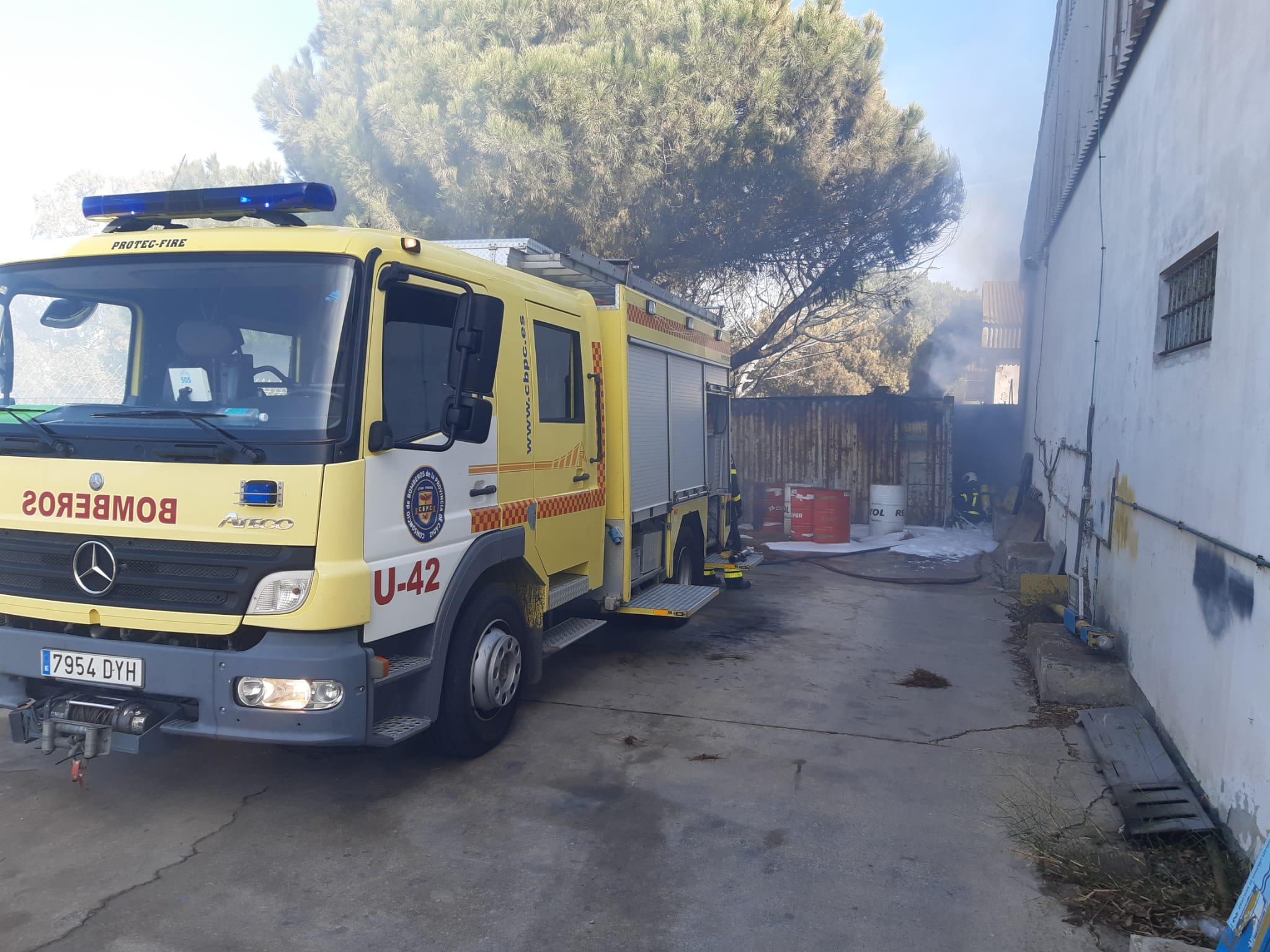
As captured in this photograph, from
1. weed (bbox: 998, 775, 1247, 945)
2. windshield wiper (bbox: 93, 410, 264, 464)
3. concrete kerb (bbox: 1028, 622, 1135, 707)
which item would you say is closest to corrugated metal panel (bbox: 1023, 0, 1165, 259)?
concrete kerb (bbox: 1028, 622, 1135, 707)

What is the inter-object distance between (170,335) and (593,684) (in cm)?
365

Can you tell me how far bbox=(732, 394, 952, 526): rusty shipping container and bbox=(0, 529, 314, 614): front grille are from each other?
13204mm

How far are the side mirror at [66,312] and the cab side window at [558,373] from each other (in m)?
2.26

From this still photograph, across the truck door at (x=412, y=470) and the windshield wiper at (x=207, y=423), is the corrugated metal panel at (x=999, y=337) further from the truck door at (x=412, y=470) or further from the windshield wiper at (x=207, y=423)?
the windshield wiper at (x=207, y=423)

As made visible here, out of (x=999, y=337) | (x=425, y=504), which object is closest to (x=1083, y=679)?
(x=425, y=504)

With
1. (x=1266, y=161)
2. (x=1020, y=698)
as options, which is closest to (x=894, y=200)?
(x=1020, y=698)

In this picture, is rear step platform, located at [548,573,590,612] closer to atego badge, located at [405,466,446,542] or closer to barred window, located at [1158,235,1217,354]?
atego badge, located at [405,466,446,542]

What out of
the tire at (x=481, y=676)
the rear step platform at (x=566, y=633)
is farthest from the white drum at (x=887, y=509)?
the tire at (x=481, y=676)

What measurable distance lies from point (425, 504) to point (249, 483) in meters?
0.84

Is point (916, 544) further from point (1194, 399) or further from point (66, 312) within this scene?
point (66, 312)

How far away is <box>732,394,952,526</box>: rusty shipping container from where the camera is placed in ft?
53.1

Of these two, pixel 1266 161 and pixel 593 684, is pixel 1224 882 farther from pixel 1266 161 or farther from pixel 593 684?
pixel 593 684

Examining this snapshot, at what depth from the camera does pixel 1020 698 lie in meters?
6.41

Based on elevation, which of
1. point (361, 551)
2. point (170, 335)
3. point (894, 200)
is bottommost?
point (361, 551)
